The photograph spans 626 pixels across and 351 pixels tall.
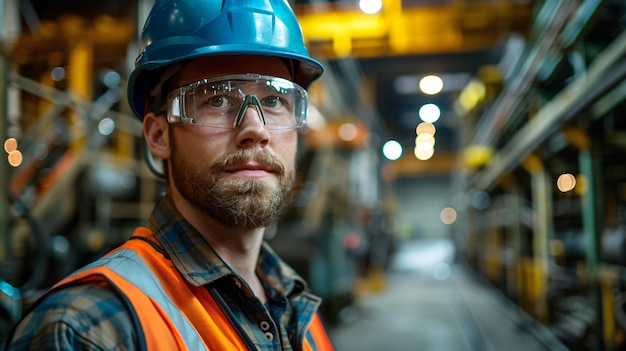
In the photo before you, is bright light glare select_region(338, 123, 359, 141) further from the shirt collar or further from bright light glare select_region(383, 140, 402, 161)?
bright light glare select_region(383, 140, 402, 161)

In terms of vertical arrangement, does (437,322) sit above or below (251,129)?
below

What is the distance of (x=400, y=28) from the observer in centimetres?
856

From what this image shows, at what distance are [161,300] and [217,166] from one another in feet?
1.29

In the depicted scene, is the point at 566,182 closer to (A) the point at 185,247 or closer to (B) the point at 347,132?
(B) the point at 347,132

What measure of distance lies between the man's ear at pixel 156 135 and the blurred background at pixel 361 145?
1569 millimetres

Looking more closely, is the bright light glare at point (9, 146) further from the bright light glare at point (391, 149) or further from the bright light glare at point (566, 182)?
the bright light glare at point (391, 149)

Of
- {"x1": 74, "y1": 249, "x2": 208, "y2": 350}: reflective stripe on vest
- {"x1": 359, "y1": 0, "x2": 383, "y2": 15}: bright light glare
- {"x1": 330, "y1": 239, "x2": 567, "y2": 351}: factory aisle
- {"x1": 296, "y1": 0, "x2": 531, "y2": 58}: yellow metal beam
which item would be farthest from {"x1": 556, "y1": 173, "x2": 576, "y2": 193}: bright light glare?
{"x1": 74, "y1": 249, "x2": 208, "y2": 350}: reflective stripe on vest

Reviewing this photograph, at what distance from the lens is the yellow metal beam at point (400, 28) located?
830cm

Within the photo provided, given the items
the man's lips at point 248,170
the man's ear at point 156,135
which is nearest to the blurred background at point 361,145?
the man's ear at point 156,135

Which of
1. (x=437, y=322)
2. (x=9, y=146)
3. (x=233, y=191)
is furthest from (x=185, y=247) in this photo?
(x=437, y=322)

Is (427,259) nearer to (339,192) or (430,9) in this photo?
(339,192)

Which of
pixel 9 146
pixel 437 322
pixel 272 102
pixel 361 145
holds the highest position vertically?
pixel 361 145

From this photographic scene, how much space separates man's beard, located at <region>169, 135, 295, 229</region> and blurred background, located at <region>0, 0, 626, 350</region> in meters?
1.79

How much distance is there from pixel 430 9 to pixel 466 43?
89 centimetres
